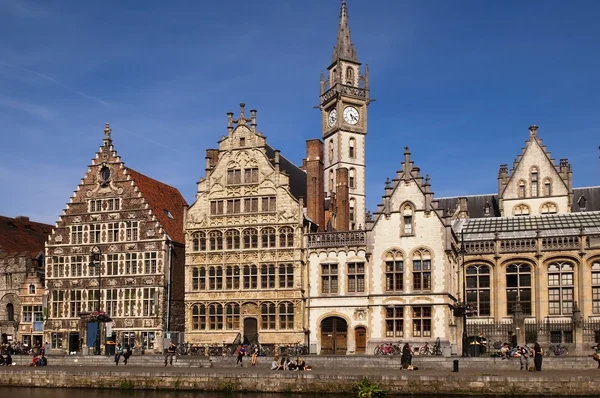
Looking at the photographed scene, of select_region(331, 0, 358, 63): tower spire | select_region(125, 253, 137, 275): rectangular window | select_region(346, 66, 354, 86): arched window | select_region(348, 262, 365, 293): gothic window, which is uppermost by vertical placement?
select_region(331, 0, 358, 63): tower spire

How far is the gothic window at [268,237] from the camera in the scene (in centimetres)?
5688

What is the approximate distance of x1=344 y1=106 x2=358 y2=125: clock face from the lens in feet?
248

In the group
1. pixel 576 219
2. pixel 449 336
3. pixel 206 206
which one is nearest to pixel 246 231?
pixel 206 206

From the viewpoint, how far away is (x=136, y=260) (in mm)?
59719

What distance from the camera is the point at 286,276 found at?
5622 centimetres

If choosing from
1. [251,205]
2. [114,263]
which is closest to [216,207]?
[251,205]

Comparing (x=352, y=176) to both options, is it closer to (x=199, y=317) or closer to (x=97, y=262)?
(x=199, y=317)

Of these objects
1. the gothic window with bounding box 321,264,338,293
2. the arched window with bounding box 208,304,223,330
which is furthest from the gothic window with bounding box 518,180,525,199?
the arched window with bounding box 208,304,223,330

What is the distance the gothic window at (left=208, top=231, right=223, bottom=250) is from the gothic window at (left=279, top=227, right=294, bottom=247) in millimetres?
4565

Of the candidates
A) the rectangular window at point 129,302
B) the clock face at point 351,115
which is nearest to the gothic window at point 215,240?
the rectangular window at point 129,302

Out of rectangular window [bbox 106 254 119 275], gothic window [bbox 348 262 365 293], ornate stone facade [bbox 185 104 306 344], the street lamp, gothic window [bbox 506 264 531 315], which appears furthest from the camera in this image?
rectangular window [bbox 106 254 119 275]

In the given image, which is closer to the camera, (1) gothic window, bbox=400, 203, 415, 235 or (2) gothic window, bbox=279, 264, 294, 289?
(1) gothic window, bbox=400, 203, 415, 235

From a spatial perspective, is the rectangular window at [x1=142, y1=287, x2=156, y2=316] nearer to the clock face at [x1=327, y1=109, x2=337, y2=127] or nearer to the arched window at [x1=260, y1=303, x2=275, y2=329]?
the arched window at [x1=260, y1=303, x2=275, y2=329]

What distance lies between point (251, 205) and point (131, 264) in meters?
10.1
